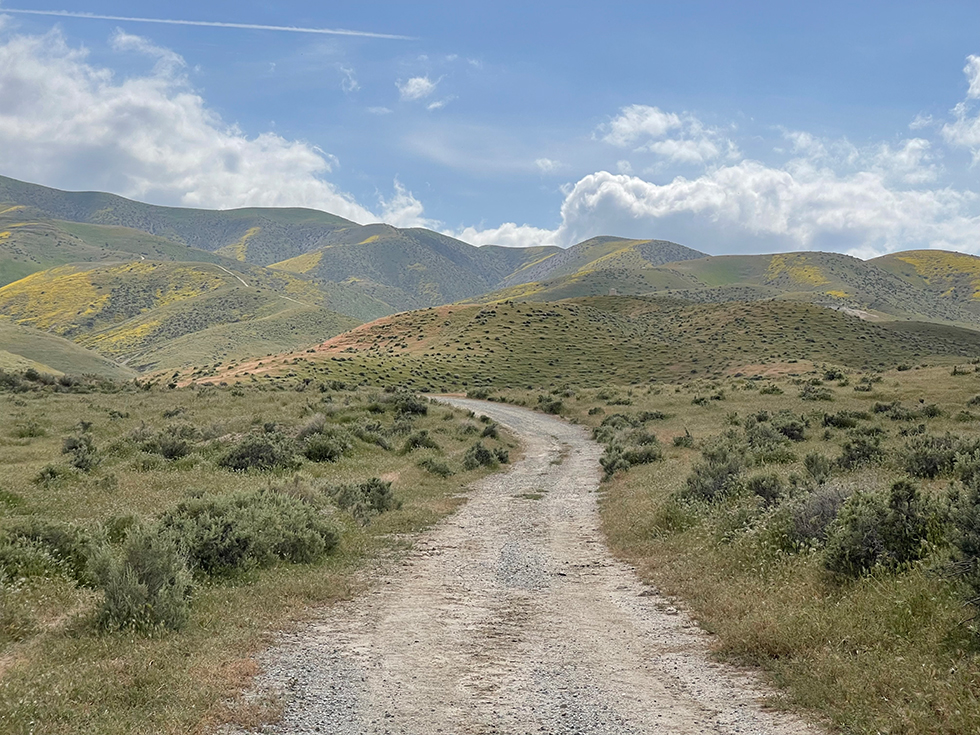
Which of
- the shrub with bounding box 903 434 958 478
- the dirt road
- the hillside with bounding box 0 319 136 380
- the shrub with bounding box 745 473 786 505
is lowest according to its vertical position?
the hillside with bounding box 0 319 136 380

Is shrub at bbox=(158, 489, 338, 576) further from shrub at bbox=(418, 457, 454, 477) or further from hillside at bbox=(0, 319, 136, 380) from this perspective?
hillside at bbox=(0, 319, 136, 380)

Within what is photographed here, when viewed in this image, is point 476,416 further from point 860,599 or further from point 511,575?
point 860,599

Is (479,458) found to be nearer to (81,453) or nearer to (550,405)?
(81,453)

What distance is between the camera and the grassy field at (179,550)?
19.4 ft

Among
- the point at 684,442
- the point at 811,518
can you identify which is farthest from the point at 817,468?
the point at 684,442

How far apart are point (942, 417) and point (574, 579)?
27.2 meters

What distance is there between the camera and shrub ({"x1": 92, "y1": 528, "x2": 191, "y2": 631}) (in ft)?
24.9

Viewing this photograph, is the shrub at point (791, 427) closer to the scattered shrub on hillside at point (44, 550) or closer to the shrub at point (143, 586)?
the shrub at point (143, 586)

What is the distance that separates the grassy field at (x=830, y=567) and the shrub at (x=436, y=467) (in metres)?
5.56

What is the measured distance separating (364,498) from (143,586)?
8840 mm

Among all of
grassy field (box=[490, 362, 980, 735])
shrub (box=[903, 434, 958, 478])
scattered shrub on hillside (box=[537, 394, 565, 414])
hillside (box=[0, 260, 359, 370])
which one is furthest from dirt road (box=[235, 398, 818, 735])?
hillside (box=[0, 260, 359, 370])

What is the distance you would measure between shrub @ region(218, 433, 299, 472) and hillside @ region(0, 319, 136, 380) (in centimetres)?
9548

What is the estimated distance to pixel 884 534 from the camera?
29.2 ft

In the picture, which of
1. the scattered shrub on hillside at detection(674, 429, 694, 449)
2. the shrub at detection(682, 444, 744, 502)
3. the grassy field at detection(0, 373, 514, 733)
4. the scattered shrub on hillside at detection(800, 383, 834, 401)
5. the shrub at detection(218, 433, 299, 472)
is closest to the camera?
the grassy field at detection(0, 373, 514, 733)
